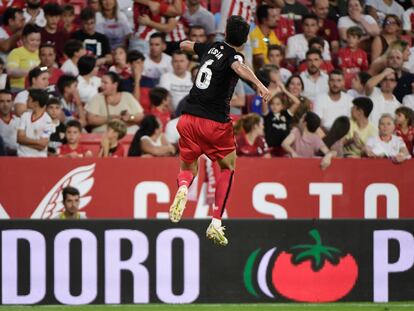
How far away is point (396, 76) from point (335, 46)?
43.6 inches

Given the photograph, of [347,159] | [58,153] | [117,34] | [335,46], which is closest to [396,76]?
[335,46]

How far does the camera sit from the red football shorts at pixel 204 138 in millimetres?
9672

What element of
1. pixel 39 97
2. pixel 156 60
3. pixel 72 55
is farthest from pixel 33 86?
pixel 156 60

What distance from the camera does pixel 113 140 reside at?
46.0 ft

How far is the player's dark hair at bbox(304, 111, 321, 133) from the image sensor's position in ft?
47.3

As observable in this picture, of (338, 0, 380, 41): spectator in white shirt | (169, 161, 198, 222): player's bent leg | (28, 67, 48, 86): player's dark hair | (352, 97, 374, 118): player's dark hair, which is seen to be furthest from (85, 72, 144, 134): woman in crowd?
(169, 161, 198, 222): player's bent leg

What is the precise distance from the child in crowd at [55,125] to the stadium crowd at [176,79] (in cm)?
1

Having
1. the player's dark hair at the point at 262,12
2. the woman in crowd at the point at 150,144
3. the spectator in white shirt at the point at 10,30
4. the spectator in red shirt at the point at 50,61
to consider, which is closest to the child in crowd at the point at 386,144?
the player's dark hair at the point at 262,12

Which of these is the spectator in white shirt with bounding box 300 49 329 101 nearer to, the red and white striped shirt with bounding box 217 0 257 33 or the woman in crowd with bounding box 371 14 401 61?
the red and white striped shirt with bounding box 217 0 257 33

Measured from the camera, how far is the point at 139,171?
1415 centimetres

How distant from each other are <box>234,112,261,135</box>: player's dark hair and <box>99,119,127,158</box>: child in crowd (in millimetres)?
1496

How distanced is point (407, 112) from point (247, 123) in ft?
8.06

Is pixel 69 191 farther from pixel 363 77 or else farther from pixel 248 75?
pixel 363 77

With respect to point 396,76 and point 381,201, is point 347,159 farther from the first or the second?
point 396,76
